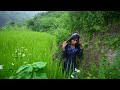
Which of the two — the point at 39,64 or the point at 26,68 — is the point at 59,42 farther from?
the point at 26,68

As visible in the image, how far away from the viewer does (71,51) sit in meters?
3.48

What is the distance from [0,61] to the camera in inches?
131

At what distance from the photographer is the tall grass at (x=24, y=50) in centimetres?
337

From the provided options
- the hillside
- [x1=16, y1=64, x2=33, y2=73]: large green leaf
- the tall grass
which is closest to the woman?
the tall grass

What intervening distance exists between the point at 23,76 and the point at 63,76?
557 mm

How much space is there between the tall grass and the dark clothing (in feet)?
0.40

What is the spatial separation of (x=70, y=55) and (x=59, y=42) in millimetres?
243

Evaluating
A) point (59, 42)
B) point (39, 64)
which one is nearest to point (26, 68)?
point (39, 64)

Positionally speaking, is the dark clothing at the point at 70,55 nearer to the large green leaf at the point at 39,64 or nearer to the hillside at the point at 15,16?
the large green leaf at the point at 39,64

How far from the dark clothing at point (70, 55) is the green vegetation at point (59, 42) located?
0.07 metres

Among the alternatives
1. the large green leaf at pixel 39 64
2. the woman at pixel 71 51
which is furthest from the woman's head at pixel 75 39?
the large green leaf at pixel 39 64

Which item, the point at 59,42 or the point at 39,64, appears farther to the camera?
the point at 59,42
